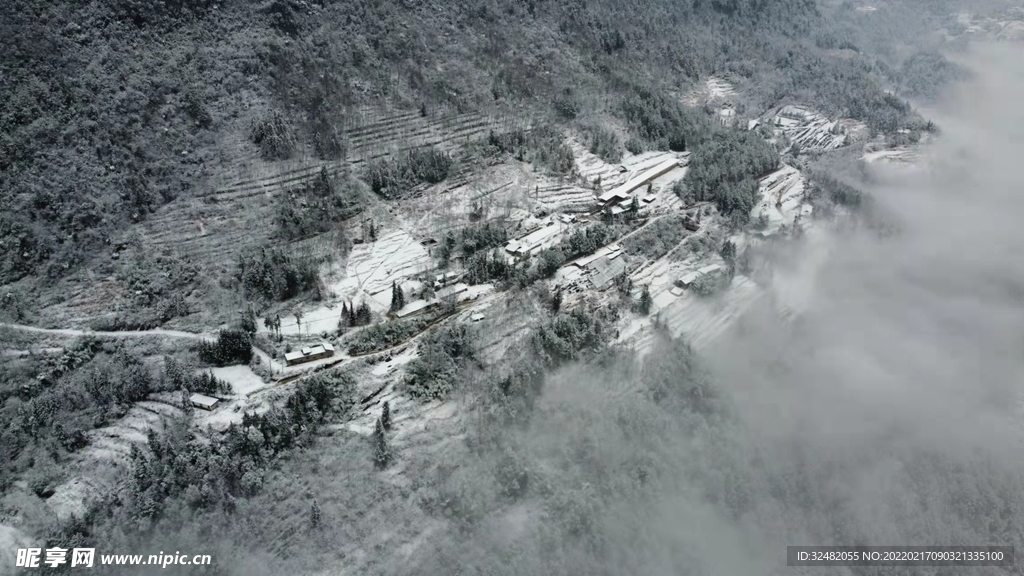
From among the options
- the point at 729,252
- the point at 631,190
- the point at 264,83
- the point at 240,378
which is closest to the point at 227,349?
the point at 240,378

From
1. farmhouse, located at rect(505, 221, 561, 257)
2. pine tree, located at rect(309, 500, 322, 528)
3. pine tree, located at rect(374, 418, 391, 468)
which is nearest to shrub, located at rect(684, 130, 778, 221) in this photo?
farmhouse, located at rect(505, 221, 561, 257)

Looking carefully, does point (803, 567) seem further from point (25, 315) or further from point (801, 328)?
point (25, 315)

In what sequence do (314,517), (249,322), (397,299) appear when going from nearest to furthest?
(314,517), (249,322), (397,299)

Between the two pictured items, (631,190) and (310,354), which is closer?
(310,354)

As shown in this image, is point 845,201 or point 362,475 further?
point 845,201

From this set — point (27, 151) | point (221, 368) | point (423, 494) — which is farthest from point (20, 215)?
point (423, 494)

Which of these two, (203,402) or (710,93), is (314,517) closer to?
(203,402)

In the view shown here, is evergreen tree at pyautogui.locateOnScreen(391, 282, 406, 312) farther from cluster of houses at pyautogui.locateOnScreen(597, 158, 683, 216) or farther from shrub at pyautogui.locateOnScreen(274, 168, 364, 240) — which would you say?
cluster of houses at pyautogui.locateOnScreen(597, 158, 683, 216)
